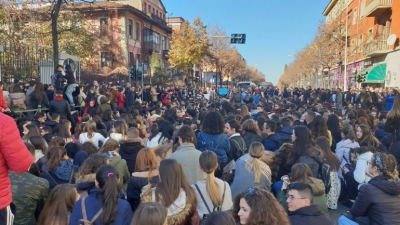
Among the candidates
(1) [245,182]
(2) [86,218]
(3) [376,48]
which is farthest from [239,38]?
(2) [86,218]

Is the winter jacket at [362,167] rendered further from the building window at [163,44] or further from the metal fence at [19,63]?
the building window at [163,44]

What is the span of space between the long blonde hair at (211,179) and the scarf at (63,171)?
1937 mm

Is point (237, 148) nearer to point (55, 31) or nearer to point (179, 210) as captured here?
point (179, 210)

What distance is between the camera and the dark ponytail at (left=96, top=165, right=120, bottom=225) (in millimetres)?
3428

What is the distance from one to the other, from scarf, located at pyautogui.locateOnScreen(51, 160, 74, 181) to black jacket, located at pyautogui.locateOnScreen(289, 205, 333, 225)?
299cm

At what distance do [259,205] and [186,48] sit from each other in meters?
35.2

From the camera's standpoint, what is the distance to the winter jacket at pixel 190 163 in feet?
16.3

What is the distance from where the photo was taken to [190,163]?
5.04m

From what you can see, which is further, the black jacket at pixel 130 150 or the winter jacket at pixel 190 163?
the black jacket at pixel 130 150

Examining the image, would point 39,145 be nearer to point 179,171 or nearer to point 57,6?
point 179,171

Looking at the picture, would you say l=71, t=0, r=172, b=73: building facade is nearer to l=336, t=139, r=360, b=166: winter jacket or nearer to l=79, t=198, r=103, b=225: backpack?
l=336, t=139, r=360, b=166: winter jacket

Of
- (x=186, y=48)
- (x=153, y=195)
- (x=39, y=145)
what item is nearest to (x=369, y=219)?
(x=153, y=195)

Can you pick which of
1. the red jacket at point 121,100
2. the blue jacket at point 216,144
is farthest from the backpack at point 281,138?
the red jacket at point 121,100

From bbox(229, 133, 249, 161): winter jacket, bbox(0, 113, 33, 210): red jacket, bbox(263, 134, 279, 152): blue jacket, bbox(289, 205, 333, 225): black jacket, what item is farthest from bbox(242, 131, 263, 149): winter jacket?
bbox(0, 113, 33, 210): red jacket
